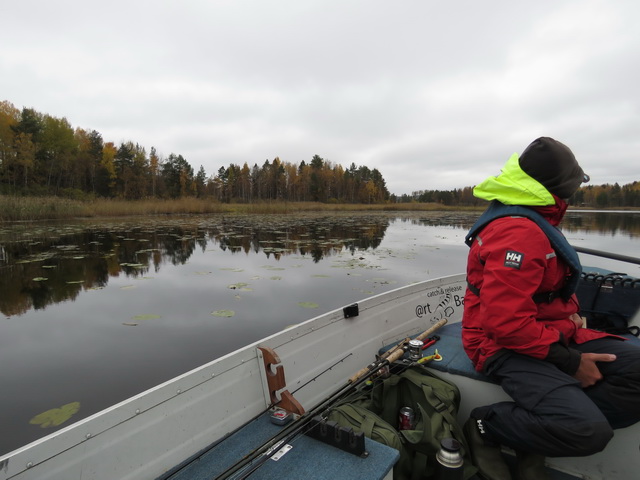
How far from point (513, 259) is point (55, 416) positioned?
320cm

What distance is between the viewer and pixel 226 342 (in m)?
3.82

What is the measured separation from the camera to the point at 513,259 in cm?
143

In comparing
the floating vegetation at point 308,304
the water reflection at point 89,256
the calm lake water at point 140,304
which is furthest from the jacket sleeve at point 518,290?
the water reflection at point 89,256

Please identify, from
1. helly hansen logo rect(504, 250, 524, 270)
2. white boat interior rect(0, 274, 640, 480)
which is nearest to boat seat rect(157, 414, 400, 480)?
white boat interior rect(0, 274, 640, 480)

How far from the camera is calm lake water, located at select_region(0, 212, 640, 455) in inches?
115

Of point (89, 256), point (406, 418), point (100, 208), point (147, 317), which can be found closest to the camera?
point (406, 418)

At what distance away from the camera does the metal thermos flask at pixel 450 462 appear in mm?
1323

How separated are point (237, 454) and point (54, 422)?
6.12ft

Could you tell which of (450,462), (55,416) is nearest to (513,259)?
(450,462)

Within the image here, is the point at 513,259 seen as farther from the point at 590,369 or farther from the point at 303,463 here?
the point at 303,463

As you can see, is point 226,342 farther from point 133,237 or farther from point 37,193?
point 37,193

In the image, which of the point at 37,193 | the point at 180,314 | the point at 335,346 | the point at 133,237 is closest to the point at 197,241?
the point at 133,237

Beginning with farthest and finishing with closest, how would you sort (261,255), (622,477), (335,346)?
(261,255) < (335,346) < (622,477)

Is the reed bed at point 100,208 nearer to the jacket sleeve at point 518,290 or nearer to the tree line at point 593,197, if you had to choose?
the jacket sleeve at point 518,290
